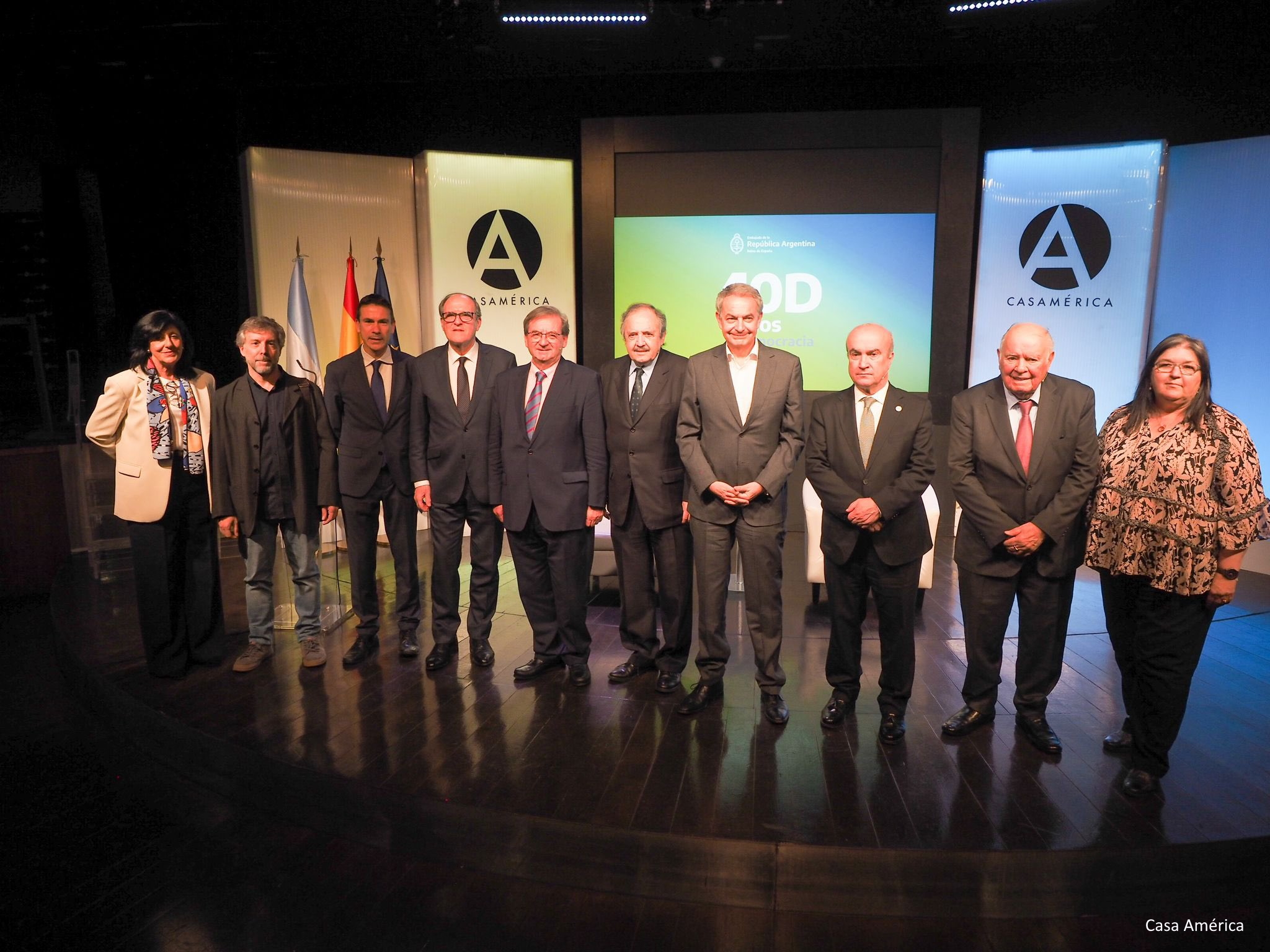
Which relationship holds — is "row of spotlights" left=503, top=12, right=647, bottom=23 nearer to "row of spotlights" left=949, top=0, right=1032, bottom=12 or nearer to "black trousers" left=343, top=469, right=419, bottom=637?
"row of spotlights" left=949, top=0, right=1032, bottom=12

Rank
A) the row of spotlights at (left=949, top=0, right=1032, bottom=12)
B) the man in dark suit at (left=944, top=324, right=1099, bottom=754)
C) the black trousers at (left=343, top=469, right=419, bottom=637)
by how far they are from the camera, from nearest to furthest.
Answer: the man in dark suit at (left=944, top=324, right=1099, bottom=754) → the black trousers at (left=343, top=469, right=419, bottom=637) → the row of spotlights at (left=949, top=0, right=1032, bottom=12)

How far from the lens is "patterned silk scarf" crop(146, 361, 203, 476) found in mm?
3475

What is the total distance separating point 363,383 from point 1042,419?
9.45ft

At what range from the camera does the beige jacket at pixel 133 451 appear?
11.3 feet

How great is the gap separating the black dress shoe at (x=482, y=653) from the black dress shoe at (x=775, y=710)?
52.2 inches

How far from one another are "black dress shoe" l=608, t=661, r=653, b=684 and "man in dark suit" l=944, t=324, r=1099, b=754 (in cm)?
131

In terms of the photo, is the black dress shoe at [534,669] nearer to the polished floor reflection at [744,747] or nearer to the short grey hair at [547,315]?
the polished floor reflection at [744,747]

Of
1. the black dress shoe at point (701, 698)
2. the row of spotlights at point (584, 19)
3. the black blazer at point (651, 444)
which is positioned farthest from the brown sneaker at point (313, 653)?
the row of spotlights at point (584, 19)

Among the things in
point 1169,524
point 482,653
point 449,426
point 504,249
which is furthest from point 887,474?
point 504,249

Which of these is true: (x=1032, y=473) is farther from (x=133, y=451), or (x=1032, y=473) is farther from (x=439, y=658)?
(x=133, y=451)

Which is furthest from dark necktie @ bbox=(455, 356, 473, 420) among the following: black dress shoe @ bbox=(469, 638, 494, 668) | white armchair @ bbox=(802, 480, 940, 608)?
white armchair @ bbox=(802, 480, 940, 608)

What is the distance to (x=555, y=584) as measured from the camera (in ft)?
11.8

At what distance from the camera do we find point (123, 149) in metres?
6.21

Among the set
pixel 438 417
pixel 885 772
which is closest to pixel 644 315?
pixel 438 417
